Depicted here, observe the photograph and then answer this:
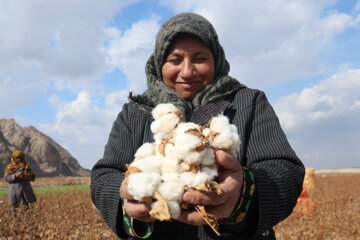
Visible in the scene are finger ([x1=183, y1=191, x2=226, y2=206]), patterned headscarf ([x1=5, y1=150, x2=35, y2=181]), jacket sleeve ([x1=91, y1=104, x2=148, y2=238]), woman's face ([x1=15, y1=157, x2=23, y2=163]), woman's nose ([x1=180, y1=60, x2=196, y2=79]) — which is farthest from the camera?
woman's face ([x1=15, y1=157, x2=23, y2=163])

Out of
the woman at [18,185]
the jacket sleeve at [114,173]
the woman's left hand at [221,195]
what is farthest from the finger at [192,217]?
the woman at [18,185]

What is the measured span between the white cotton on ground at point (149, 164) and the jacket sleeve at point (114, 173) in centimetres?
28

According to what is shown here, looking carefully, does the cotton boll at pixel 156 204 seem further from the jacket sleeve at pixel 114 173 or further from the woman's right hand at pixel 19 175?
the woman's right hand at pixel 19 175

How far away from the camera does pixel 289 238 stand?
17.8ft

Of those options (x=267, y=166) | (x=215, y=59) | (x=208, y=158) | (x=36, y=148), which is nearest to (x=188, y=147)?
(x=208, y=158)

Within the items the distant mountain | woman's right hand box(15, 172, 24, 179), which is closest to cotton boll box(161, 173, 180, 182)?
woman's right hand box(15, 172, 24, 179)

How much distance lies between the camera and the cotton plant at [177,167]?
1006mm

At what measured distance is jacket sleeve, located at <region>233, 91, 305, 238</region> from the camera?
1.21m

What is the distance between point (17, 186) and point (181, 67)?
7825 mm

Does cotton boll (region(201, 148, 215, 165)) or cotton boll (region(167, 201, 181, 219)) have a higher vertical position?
cotton boll (region(201, 148, 215, 165))

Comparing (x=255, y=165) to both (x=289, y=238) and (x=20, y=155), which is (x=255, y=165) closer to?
(x=289, y=238)

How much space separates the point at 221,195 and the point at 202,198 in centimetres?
7

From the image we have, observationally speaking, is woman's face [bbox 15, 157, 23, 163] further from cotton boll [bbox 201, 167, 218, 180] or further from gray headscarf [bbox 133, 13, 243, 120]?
cotton boll [bbox 201, 167, 218, 180]

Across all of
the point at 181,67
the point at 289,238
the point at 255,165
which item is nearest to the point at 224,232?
the point at 255,165
